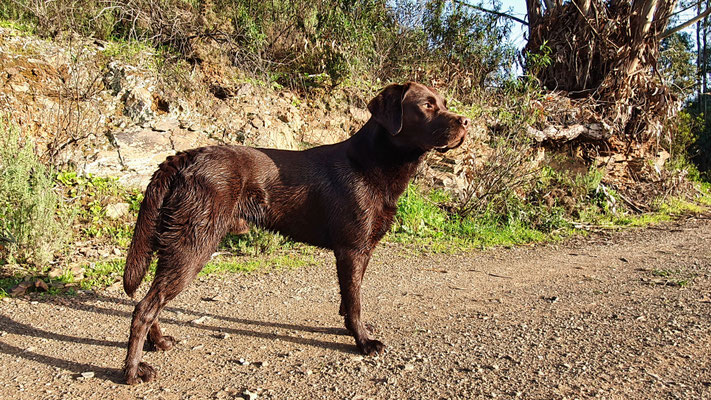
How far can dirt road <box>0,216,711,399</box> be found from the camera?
8.66 ft

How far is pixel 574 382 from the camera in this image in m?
2.60

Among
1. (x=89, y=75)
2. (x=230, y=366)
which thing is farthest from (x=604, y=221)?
(x=89, y=75)

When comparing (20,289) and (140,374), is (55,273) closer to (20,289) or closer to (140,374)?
(20,289)

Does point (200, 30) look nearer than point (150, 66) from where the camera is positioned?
No

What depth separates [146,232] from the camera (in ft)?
9.80

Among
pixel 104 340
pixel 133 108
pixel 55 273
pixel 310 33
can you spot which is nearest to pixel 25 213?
pixel 55 273

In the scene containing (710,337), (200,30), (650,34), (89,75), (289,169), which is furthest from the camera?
(650,34)

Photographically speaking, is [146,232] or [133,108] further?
[133,108]

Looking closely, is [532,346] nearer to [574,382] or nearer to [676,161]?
[574,382]

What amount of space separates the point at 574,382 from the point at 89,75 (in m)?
7.32

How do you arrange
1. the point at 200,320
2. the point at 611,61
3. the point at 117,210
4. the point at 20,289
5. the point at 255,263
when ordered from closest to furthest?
1. the point at 200,320
2. the point at 20,289
3. the point at 255,263
4. the point at 117,210
5. the point at 611,61

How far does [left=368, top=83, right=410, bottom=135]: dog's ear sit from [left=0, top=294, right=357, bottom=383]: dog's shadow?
62.5 inches

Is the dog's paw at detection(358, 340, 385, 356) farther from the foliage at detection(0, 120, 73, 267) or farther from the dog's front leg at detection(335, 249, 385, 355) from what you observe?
the foliage at detection(0, 120, 73, 267)

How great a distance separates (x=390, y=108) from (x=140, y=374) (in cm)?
238
